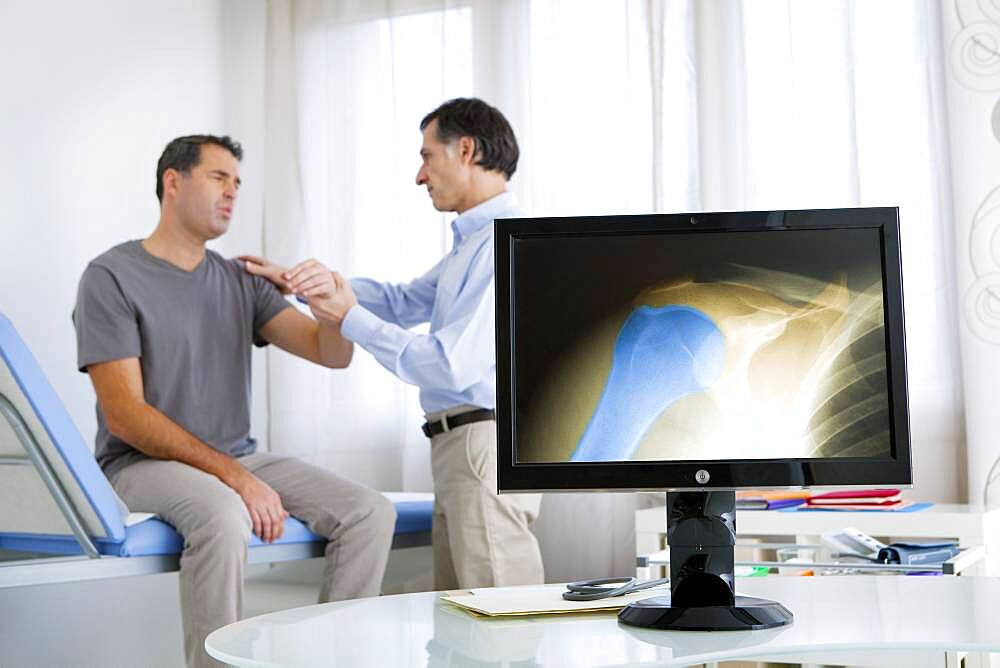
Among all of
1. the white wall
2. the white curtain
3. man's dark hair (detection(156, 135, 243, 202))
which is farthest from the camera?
the white wall

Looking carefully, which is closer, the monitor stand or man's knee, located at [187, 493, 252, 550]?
the monitor stand

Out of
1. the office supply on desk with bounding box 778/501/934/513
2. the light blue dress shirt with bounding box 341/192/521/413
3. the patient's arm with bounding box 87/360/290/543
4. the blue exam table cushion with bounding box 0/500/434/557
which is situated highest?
the light blue dress shirt with bounding box 341/192/521/413

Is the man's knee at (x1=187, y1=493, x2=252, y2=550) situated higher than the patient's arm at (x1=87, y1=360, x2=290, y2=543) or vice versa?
the patient's arm at (x1=87, y1=360, x2=290, y2=543)

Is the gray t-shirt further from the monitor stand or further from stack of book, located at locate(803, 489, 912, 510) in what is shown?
the monitor stand

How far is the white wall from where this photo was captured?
132 inches

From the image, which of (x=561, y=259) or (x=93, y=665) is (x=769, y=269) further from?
(x=93, y=665)

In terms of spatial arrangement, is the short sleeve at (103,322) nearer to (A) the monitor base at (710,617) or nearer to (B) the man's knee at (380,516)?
(B) the man's knee at (380,516)

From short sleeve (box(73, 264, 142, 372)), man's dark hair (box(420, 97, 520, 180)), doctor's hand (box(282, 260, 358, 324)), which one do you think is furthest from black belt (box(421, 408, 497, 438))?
short sleeve (box(73, 264, 142, 372))

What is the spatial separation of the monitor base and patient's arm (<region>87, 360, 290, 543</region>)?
1.48 m

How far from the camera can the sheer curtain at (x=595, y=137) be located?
2.94 m

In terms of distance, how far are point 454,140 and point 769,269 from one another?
60.4 inches

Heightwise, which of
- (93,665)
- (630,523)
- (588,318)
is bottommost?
(93,665)

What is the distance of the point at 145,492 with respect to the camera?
2.50 meters

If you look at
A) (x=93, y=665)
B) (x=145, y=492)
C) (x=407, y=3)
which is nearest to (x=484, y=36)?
(x=407, y=3)
